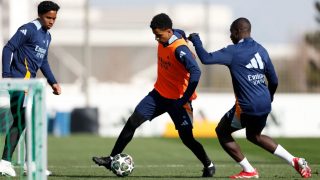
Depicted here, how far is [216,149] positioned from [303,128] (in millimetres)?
10329

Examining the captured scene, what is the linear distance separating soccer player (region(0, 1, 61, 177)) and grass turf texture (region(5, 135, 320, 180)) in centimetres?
71

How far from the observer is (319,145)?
75.8 feet

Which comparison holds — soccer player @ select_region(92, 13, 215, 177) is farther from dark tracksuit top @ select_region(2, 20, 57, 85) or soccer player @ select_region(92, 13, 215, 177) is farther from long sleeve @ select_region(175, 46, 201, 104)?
dark tracksuit top @ select_region(2, 20, 57, 85)

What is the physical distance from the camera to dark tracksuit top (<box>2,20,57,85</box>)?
12078mm

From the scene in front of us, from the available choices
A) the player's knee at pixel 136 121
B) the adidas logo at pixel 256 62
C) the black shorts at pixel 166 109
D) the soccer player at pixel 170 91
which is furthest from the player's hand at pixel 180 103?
the adidas logo at pixel 256 62

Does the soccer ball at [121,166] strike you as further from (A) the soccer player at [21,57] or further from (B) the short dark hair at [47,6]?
(B) the short dark hair at [47,6]

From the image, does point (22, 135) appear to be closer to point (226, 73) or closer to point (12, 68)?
point (12, 68)

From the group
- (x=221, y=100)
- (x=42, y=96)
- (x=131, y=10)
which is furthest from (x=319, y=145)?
(x=131, y=10)

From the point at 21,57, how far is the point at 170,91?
1959 mm

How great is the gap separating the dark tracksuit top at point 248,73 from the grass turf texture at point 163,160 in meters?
0.95

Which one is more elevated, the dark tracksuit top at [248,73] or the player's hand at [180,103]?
the dark tracksuit top at [248,73]

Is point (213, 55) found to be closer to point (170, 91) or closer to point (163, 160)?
point (170, 91)

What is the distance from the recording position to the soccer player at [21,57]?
12062mm

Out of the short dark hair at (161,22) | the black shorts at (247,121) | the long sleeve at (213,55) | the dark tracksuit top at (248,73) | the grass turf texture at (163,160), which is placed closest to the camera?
the long sleeve at (213,55)
